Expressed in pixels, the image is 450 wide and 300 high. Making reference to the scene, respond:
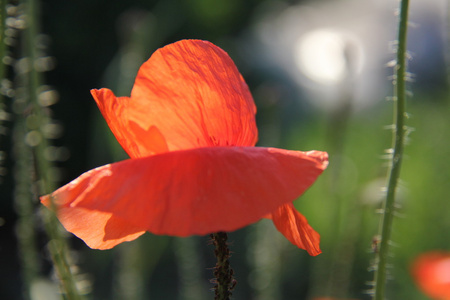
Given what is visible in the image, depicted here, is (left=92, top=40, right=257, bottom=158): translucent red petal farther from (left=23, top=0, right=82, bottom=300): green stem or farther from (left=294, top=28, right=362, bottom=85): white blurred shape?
(left=294, top=28, right=362, bottom=85): white blurred shape

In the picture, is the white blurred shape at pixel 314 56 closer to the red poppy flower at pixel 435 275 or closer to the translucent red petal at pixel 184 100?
the red poppy flower at pixel 435 275

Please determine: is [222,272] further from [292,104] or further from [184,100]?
[292,104]

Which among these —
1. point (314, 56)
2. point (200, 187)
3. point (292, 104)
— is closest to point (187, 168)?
point (200, 187)

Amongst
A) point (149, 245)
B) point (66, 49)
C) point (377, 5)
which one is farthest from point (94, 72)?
point (149, 245)

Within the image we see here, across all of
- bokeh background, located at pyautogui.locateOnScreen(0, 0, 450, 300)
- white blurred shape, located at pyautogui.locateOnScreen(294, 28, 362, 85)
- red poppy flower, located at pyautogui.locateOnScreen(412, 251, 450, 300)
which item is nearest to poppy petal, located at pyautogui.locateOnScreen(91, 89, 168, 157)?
red poppy flower, located at pyautogui.locateOnScreen(412, 251, 450, 300)

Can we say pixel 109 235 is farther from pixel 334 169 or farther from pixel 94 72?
pixel 94 72

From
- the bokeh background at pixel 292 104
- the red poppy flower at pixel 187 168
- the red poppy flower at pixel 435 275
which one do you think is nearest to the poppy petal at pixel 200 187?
the red poppy flower at pixel 187 168
